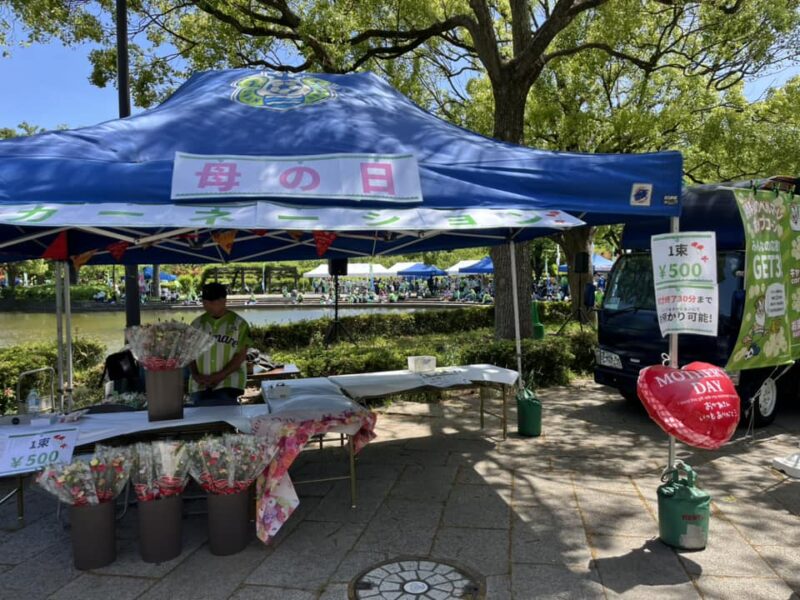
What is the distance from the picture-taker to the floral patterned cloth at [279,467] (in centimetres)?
376

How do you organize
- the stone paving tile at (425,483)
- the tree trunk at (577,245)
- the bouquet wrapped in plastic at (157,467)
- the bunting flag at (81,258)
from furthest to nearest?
the tree trunk at (577,245)
the bunting flag at (81,258)
the stone paving tile at (425,483)
the bouquet wrapped in plastic at (157,467)

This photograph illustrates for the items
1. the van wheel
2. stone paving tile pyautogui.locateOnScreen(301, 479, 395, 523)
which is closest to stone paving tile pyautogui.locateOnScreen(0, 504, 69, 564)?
stone paving tile pyautogui.locateOnScreen(301, 479, 395, 523)

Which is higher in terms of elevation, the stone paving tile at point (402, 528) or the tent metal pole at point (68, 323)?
the tent metal pole at point (68, 323)

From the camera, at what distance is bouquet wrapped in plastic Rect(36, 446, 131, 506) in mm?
3367

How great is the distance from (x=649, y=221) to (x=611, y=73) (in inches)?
443

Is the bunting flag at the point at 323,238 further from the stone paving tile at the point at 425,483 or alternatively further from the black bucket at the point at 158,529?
the black bucket at the point at 158,529

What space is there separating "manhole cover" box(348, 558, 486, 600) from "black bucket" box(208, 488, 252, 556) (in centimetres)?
88

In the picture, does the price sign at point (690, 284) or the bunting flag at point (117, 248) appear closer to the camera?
the price sign at point (690, 284)

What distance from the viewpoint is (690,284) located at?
12.2 ft

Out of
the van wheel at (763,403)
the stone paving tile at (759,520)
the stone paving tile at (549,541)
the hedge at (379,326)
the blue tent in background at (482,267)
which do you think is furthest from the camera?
the blue tent in background at (482,267)

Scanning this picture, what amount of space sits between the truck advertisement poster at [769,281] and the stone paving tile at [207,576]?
16.4 ft

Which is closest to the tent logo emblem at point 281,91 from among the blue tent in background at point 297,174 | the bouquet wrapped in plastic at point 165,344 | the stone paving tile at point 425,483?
the blue tent in background at point 297,174

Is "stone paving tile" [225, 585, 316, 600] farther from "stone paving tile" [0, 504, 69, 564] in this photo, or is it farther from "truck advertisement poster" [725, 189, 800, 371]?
"truck advertisement poster" [725, 189, 800, 371]

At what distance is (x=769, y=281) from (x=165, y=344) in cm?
603
